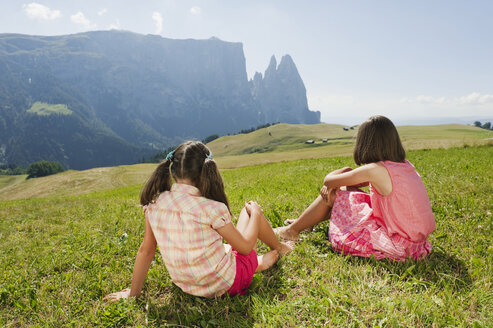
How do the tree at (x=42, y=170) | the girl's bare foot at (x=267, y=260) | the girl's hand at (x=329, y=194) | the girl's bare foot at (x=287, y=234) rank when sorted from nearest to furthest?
the girl's bare foot at (x=267, y=260), the girl's hand at (x=329, y=194), the girl's bare foot at (x=287, y=234), the tree at (x=42, y=170)

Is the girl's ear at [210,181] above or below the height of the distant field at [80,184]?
above

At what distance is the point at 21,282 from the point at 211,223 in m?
4.00

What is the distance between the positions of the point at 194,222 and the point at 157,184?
672 mm

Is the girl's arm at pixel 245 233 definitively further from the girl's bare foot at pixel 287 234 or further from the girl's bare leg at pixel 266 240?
the girl's bare foot at pixel 287 234

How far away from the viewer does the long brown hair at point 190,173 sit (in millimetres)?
3367

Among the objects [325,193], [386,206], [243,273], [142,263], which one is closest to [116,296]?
[142,263]

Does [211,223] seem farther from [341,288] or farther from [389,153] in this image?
[389,153]

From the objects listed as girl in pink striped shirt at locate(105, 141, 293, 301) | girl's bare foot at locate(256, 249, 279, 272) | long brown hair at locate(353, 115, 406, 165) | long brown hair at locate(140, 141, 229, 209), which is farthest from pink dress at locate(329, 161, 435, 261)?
long brown hair at locate(140, 141, 229, 209)

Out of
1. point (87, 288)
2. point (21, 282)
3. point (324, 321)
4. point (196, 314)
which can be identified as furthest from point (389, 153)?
point (21, 282)

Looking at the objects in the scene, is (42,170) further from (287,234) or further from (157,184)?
(157,184)

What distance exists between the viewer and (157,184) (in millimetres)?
3436

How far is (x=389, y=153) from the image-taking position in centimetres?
423

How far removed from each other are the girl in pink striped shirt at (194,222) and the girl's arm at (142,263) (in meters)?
0.02

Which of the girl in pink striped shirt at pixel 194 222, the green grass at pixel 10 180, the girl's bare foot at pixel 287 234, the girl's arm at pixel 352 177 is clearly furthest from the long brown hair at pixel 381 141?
the green grass at pixel 10 180
